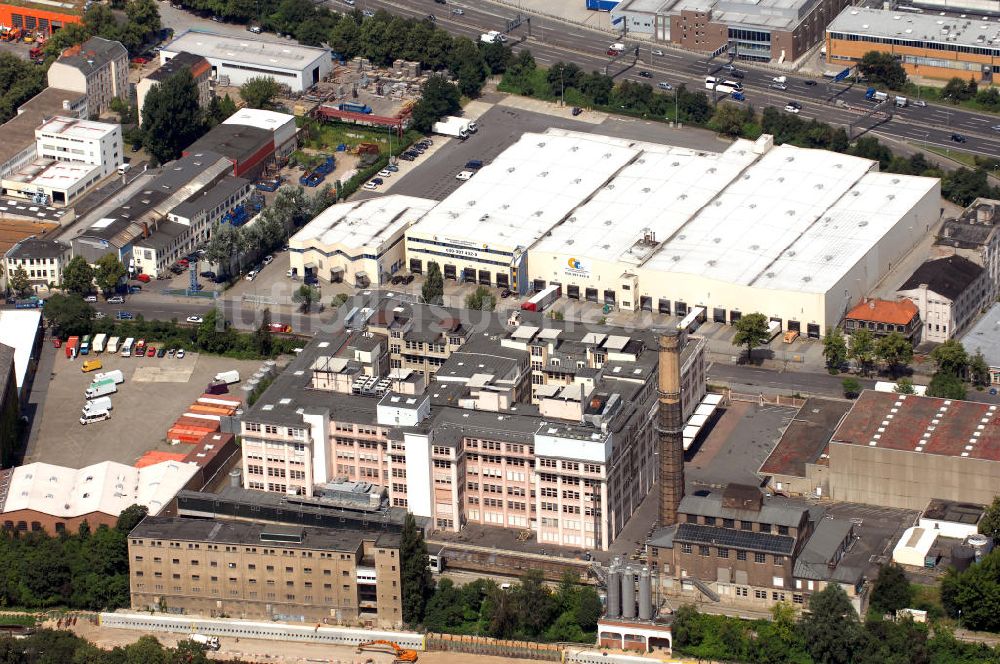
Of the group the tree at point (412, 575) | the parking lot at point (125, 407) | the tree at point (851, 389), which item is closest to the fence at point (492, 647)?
the tree at point (412, 575)

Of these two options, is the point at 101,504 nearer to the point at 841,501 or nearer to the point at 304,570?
the point at 304,570

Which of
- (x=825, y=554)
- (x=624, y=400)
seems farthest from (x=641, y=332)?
(x=825, y=554)

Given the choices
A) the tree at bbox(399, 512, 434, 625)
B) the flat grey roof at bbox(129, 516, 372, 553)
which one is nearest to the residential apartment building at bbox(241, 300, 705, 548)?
the flat grey roof at bbox(129, 516, 372, 553)

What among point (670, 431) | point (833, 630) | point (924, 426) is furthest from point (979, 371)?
point (833, 630)

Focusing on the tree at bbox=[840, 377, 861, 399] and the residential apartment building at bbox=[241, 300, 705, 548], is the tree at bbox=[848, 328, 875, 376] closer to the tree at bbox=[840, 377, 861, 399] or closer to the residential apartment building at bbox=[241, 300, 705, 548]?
the tree at bbox=[840, 377, 861, 399]

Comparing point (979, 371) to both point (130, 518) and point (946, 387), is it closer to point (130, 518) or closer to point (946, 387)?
point (946, 387)

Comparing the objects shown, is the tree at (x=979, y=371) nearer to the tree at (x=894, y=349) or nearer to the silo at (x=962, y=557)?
the tree at (x=894, y=349)
